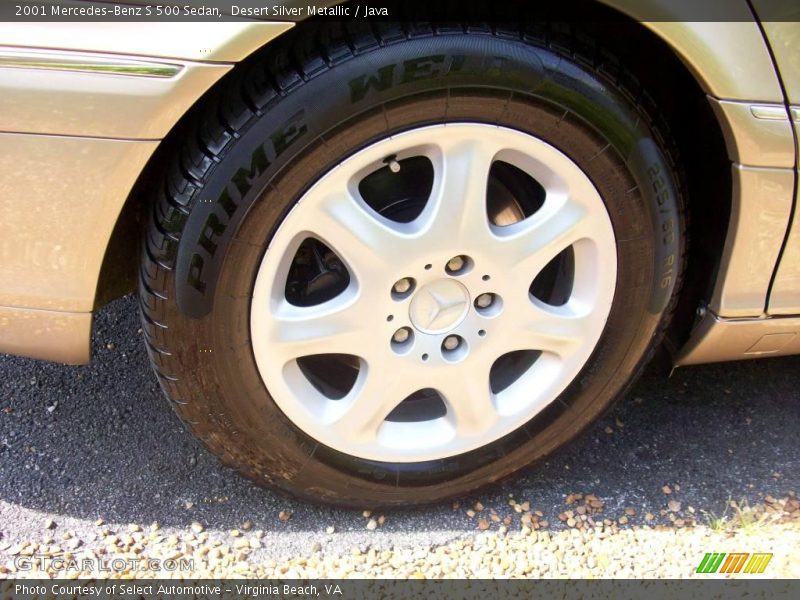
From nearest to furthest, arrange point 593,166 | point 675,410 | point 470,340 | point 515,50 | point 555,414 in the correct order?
point 515,50, point 593,166, point 470,340, point 555,414, point 675,410

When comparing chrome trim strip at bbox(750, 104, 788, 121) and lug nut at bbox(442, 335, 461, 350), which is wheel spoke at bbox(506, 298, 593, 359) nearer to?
lug nut at bbox(442, 335, 461, 350)

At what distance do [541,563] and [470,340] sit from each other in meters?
0.56

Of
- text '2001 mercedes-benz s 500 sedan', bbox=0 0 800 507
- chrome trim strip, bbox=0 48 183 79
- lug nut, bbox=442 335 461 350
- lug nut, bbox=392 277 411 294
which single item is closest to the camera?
chrome trim strip, bbox=0 48 183 79

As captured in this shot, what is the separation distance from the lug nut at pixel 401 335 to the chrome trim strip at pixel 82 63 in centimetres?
70

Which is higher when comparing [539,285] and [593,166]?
[593,166]

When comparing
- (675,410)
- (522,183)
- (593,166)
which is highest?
(593,166)

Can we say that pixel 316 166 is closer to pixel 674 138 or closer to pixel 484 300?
pixel 484 300

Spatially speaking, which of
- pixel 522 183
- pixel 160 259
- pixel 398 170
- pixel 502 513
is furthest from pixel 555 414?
pixel 160 259

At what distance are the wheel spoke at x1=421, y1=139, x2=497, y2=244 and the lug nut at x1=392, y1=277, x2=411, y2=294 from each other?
117 millimetres

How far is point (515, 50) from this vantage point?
1.52m

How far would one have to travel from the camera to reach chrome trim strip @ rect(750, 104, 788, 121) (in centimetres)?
159

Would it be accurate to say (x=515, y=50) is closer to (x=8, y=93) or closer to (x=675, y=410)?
(x=8, y=93)

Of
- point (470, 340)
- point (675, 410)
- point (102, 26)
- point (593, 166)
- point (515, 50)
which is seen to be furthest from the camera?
point (675, 410)

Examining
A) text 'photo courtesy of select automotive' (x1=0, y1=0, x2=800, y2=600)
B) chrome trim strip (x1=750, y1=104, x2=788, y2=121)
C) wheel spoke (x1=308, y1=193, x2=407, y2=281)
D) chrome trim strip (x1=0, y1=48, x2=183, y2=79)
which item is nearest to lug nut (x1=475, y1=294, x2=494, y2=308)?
text 'photo courtesy of select automotive' (x1=0, y1=0, x2=800, y2=600)
